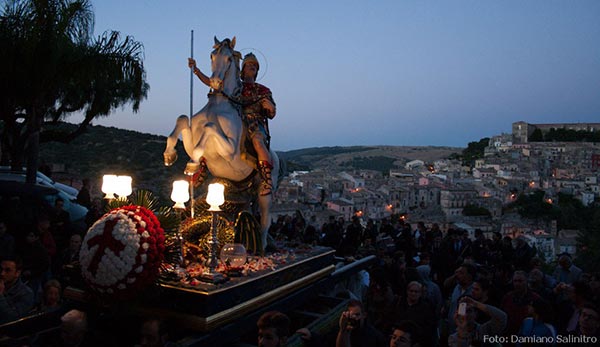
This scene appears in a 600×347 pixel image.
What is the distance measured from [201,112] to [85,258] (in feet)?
7.14

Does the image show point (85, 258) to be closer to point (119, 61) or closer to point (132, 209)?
point (132, 209)

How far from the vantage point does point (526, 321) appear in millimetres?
4973

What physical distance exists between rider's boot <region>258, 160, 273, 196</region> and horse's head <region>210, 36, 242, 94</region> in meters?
0.94

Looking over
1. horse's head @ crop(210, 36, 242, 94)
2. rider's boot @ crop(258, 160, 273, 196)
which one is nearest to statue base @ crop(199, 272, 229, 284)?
rider's boot @ crop(258, 160, 273, 196)

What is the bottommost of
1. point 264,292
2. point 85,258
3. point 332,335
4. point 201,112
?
point 332,335

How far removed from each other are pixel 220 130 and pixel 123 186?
3.94 ft

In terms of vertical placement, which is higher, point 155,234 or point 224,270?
point 155,234

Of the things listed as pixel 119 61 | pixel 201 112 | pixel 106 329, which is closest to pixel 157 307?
pixel 106 329

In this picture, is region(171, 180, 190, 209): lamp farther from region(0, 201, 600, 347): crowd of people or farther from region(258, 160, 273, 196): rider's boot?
region(0, 201, 600, 347): crowd of people

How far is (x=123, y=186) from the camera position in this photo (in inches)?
176

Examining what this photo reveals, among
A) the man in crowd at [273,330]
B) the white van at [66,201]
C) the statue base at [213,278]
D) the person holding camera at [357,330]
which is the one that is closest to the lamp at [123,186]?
the statue base at [213,278]

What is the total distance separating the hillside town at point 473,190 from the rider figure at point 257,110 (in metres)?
8.17

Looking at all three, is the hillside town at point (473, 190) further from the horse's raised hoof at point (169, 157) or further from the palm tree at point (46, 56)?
the horse's raised hoof at point (169, 157)

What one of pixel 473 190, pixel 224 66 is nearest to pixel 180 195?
pixel 224 66
